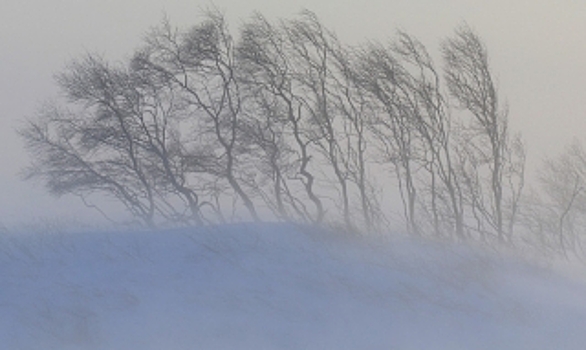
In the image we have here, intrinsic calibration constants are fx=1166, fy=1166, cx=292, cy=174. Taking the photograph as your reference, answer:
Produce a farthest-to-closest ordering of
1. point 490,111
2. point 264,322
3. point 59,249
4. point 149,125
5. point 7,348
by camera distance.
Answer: point 149,125 → point 490,111 → point 59,249 → point 264,322 → point 7,348

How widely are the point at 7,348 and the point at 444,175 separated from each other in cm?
1810

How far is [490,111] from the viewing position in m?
30.4

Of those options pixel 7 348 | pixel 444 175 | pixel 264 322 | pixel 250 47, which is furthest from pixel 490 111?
pixel 7 348

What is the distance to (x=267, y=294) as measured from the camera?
16.8 m

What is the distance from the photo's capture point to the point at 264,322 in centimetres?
1575

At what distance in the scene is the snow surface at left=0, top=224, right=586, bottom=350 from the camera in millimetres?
15438

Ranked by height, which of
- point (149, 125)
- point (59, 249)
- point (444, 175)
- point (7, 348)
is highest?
point (149, 125)

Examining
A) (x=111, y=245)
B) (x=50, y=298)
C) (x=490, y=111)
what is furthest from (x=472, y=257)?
(x=490, y=111)

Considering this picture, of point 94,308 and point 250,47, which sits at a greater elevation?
point 250,47

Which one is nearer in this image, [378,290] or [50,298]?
[50,298]

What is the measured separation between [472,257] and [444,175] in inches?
434

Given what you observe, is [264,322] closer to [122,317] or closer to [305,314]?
[305,314]

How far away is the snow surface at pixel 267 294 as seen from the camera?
15.4 m

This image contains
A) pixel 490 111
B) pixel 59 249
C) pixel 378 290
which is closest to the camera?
pixel 378 290
